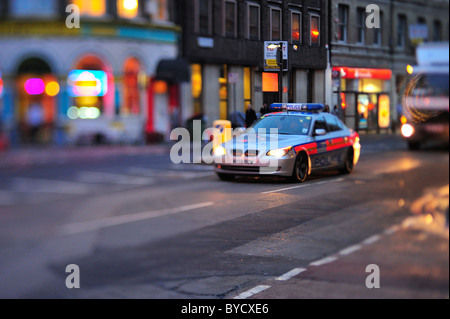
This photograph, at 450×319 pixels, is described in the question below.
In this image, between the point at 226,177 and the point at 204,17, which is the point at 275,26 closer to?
the point at 226,177

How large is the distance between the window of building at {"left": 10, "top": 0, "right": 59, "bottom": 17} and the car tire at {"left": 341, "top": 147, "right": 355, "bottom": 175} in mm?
69077

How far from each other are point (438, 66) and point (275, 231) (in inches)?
93.8

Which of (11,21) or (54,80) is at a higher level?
(11,21)

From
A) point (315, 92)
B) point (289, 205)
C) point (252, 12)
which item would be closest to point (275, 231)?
point (289, 205)

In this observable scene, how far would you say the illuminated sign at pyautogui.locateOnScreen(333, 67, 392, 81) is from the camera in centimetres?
544

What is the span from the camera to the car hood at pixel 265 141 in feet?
16.7

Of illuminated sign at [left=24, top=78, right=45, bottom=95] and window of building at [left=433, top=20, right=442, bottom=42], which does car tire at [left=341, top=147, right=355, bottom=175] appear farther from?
illuminated sign at [left=24, top=78, right=45, bottom=95]

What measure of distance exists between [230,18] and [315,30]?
70 cm

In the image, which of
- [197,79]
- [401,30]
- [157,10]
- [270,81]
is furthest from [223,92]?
[157,10]

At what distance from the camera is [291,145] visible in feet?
17.3

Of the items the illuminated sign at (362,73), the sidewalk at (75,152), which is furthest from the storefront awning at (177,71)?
the sidewalk at (75,152)

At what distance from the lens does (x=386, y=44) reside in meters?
5.86

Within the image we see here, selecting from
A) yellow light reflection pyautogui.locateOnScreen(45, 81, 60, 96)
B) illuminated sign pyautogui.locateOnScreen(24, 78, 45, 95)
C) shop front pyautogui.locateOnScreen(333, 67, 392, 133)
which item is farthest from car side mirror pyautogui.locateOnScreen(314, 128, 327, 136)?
illuminated sign pyautogui.locateOnScreen(24, 78, 45, 95)

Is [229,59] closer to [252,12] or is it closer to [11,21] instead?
[252,12]
